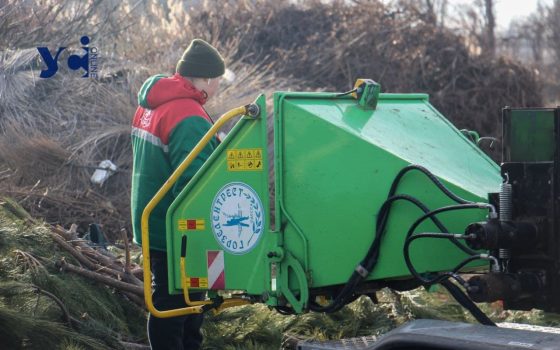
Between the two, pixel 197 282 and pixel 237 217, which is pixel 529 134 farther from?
pixel 197 282

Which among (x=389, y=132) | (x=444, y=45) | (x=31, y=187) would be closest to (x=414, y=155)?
(x=389, y=132)

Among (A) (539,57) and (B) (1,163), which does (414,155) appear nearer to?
(B) (1,163)

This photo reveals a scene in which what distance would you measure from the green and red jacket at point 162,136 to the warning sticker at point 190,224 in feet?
1.63

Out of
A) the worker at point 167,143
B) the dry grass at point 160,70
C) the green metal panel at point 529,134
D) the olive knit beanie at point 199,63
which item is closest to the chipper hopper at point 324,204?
the green metal panel at point 529,134

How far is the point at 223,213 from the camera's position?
4.12m

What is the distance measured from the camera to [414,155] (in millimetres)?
3811

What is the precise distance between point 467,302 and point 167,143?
6.22ft

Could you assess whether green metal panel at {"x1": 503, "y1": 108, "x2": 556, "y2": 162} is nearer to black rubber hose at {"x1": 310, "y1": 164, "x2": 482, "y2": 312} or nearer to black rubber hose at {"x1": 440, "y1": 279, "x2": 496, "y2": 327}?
black rubber hose at {"x1": 310, "y1": 164, "x2": 482, "y2": 312}

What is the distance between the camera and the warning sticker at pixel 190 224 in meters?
4.20

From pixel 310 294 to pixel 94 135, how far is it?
18.0 feet

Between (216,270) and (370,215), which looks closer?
(370,215)

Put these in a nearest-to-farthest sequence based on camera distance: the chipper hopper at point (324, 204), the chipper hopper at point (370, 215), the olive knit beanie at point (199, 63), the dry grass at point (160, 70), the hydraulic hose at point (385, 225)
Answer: the chipper hopper at point (370, 215), the hydraulic hose at point (385, 225), the chipper hopper at point (324, 204), the olive knit beanie at point (199, 63), the dry grass at point (160, 70)

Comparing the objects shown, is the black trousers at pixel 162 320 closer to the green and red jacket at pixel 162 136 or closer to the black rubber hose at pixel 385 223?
the green and red jacket at pixel 162 136

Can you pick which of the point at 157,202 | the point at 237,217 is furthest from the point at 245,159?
the point at 157,202
